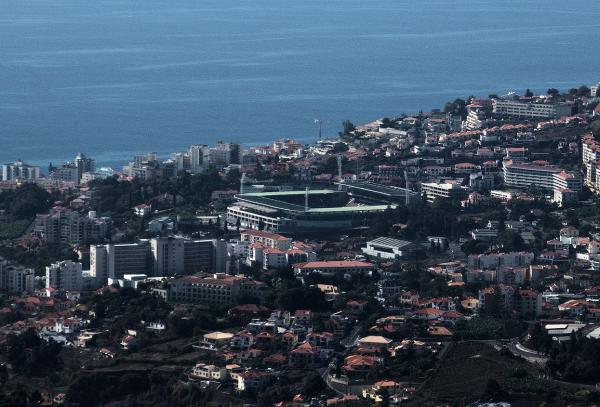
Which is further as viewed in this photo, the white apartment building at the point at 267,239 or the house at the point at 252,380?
the white apartment building at the point at 267,239

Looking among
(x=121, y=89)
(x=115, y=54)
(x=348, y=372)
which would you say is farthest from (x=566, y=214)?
(x=115, y=54)

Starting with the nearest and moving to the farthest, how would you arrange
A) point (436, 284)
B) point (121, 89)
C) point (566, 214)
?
point (436, 284), point (566, 214), point (121, 89)

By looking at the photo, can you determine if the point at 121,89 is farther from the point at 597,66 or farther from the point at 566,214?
the point at 566,214

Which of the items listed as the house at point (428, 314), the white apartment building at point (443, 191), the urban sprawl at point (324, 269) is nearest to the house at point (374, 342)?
the urban sprawl at point (324, 269)

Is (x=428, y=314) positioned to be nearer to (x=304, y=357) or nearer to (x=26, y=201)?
(x=304, y=357)

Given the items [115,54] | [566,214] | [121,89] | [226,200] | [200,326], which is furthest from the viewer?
[115,54]

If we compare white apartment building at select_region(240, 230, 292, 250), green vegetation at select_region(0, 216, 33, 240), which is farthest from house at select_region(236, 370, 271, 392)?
green vegetation at select_region(0, 216, 33, 240)

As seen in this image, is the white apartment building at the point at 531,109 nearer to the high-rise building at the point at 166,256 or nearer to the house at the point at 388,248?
the house at the point at 388,248
